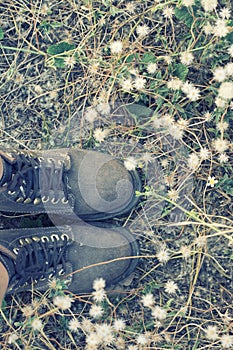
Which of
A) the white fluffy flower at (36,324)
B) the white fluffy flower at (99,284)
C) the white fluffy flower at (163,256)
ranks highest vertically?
the white fluffy flower at (163,256)

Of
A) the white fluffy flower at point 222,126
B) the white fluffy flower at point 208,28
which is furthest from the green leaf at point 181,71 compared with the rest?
the white fluffy flower at point 222,126

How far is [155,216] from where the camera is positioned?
3113mm

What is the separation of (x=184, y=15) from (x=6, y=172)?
1.34 m

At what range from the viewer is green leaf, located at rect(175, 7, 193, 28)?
2.95 meters

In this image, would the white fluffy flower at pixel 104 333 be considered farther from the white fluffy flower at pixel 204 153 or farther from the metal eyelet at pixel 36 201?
the white fluffy flower at pixel 204 153

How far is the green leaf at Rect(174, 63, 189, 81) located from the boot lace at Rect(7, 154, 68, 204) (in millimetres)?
843

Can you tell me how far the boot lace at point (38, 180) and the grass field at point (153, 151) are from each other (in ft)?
1.11

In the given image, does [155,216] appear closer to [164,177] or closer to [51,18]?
[164,177]

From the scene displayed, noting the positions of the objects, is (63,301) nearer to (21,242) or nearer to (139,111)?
(21,242)

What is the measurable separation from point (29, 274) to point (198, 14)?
1696mm

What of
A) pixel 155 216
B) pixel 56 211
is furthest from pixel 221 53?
pixel 56 211

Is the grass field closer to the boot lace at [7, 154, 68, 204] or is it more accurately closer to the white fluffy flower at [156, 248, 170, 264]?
the white fluffy flower at [156, 248, 170, 264]

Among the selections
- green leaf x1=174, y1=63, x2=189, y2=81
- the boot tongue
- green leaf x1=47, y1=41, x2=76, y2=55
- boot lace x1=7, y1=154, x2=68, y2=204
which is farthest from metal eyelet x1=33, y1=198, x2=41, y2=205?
green leaf x1=174, y1=63, x2=189, y2=81

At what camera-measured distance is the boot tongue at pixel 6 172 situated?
255 cm
